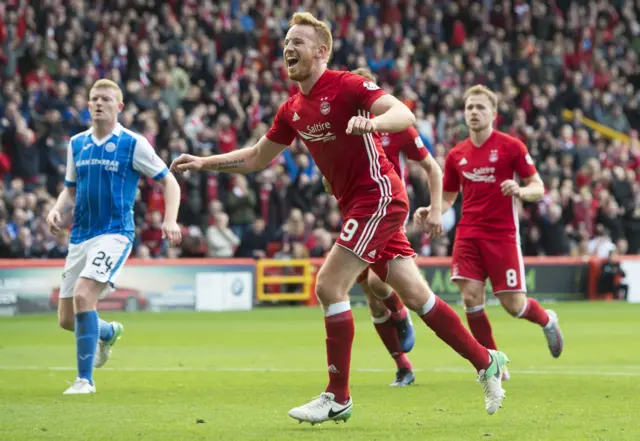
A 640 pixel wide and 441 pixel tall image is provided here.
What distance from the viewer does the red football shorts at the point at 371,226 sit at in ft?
25.1

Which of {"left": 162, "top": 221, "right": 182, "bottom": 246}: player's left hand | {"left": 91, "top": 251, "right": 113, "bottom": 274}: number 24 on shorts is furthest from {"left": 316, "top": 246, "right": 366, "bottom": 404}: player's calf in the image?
{"left": 91, "top": 251, "right": 113, "bottom": 274}: number 24 on shorts

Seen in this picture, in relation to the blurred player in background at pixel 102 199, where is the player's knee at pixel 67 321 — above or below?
below

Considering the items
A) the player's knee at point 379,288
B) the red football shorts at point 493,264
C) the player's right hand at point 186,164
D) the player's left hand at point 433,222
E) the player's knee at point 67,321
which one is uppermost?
the player's right hand at point 186,164

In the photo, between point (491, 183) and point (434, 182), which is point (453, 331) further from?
point (491, 183)

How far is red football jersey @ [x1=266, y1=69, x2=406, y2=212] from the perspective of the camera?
7605 millimetres

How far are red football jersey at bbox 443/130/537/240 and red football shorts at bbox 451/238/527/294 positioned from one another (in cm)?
8

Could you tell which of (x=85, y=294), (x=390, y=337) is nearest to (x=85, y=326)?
(x=85, y=294)

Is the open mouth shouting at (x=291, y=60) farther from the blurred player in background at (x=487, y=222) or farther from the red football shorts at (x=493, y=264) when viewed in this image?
the red football shorts at (x=493, y=264)

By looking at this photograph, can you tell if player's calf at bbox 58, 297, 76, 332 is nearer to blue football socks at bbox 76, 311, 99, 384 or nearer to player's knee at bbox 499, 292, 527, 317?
blue football socks at bbox 76, 311, 99, 384

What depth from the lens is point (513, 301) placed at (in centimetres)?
1098

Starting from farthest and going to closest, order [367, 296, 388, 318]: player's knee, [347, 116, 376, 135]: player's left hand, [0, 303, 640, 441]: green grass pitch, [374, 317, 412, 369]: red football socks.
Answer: [367, 296, 388, 318]: player's knee
[374, 317, 412, 369]: red football socks
[0, 303, 640, 441]: green grass pitch
[347, 116, 376, 135]: player's left hand

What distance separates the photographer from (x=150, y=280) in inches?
880

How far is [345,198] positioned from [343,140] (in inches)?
15.3

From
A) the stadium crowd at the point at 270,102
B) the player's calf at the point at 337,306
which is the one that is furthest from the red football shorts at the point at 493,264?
the stadium crowd at the point at 270,102
